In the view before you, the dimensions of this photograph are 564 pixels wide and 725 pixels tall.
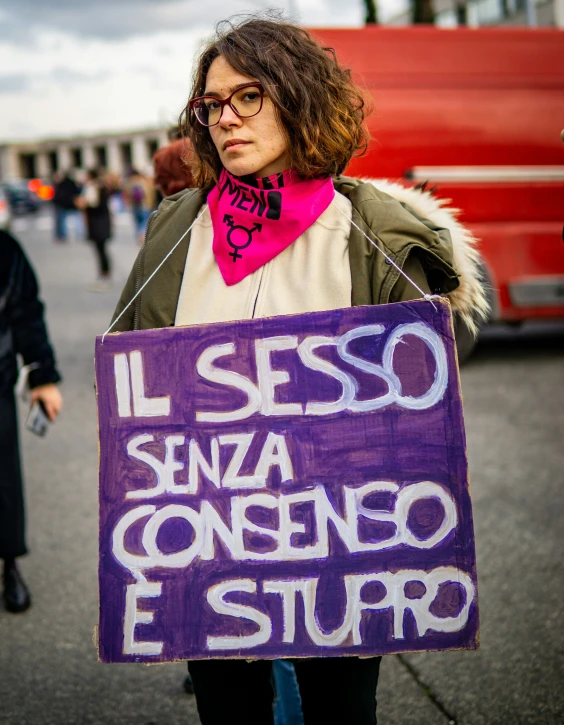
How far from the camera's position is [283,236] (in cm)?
193

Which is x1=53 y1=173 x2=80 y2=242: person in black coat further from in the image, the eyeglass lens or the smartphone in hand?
the eyeglass lens

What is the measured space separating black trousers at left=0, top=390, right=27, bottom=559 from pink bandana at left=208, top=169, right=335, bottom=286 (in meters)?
1.86

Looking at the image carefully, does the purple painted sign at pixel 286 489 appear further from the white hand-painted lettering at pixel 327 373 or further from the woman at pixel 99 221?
the woman at pixel 99 221

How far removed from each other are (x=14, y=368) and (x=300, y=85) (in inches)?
82.2

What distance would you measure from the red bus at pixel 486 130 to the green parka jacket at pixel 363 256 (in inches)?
199

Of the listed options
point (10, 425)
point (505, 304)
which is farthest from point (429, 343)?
point (505, 304)

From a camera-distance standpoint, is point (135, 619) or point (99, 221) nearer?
point (135, 619)

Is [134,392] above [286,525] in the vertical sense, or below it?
above

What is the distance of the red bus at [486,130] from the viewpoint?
23.2 ft

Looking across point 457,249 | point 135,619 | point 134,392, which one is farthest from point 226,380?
point 457,249

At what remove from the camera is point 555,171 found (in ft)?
23.9

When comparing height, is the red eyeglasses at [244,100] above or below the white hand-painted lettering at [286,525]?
above

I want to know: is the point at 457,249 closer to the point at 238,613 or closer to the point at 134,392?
the point at 134,392

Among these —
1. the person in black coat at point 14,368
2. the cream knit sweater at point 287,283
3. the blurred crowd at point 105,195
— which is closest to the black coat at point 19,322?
the person in black coat at point 14,368
